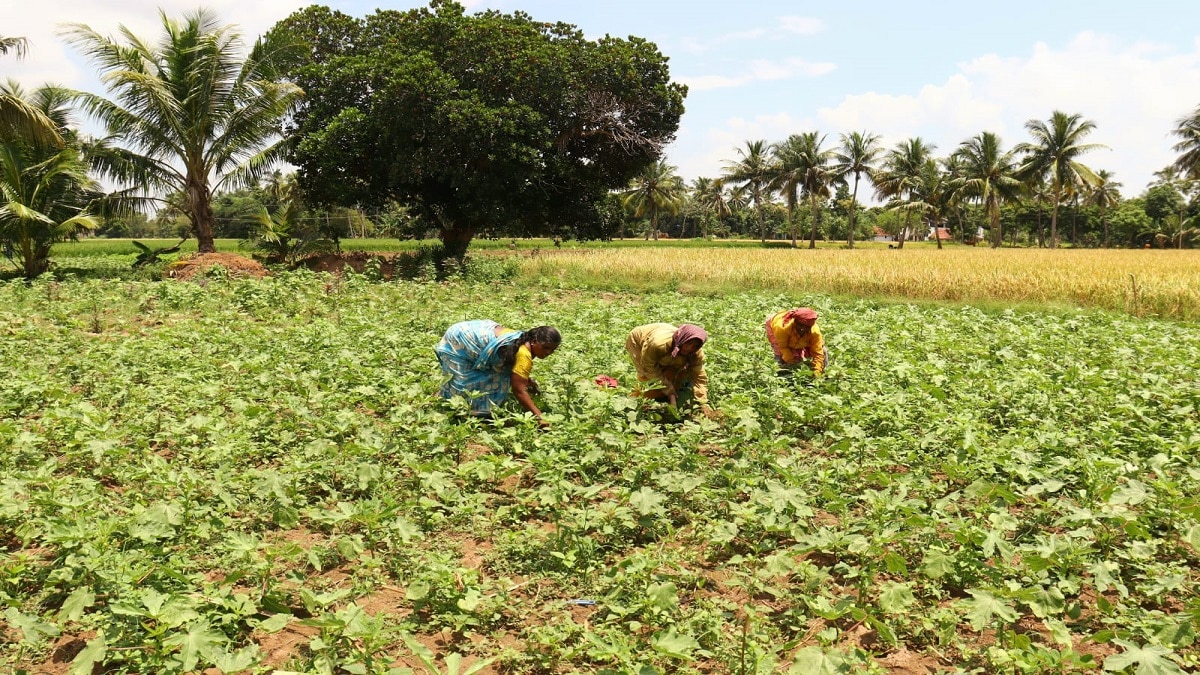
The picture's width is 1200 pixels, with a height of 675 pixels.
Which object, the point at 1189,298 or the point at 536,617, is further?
the point at 1189,298

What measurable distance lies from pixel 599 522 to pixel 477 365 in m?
2.07

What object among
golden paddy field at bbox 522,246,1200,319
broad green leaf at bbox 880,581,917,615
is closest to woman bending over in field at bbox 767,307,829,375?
broad green leaf at bbox 880,581,917,615

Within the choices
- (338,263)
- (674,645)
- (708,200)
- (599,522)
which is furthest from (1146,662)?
(708,200)

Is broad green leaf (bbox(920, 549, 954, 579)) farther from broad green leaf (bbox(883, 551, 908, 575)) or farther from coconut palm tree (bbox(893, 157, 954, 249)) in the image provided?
coconut palm tree (bbox(893, 157, 954, 249))

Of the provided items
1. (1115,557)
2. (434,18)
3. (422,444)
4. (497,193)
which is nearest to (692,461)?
(422,444)

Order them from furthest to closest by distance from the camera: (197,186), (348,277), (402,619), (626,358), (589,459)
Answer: (197,186)
(348,277)
(626,358)
(589,459)
(402,619)

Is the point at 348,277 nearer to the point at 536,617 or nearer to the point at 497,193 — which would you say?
the point at 497,193

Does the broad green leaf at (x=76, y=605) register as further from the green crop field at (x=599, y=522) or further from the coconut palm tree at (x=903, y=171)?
the coconut palm tree at (x=903, y=171)

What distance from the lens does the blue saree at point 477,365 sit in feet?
18.8

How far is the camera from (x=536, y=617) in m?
3.57

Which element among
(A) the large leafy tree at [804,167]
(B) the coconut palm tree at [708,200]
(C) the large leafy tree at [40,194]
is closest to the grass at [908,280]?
(C) the large leafy tree at [40,194]

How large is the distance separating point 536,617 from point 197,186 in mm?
17184

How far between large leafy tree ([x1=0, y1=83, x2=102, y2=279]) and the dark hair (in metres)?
13.8

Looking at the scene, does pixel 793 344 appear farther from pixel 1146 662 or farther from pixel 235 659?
pixel 235 659
